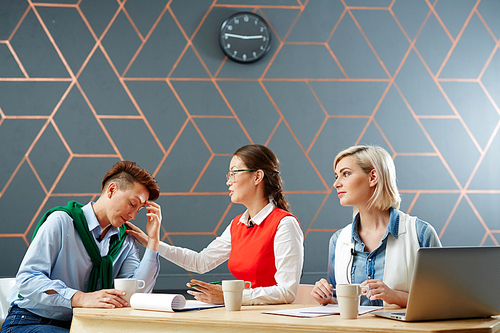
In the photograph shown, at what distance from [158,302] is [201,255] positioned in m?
0.97

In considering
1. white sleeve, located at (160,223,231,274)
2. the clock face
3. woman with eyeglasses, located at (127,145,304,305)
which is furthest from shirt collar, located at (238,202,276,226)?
the clock face

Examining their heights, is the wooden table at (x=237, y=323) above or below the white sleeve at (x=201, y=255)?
below

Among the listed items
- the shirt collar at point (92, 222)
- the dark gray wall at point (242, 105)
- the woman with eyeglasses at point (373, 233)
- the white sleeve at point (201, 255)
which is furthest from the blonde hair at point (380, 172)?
the dark gray wall at point (242, 105)

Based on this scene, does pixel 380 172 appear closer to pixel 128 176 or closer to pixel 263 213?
pixel 263 213

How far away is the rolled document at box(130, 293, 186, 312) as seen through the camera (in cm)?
123

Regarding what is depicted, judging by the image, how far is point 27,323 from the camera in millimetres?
1603

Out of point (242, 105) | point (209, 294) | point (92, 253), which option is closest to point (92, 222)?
point (92, 253)

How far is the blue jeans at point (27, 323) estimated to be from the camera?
1.57 m

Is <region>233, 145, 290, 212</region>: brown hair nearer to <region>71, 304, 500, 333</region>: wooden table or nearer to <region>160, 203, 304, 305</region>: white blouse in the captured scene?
<region>160, 203, 304, 305</region>: white blouse

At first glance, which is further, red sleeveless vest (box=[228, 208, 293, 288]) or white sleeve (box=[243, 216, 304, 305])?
red sleeveless vest (box=[228, 208, 293, 288])

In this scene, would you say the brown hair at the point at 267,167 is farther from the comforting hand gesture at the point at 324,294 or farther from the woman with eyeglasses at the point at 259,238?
the comforting hand gesture at the point at 324,294

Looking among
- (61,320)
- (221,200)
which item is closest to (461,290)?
(61,320)

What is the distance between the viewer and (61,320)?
165 cm

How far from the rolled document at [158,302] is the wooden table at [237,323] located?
2 cm
